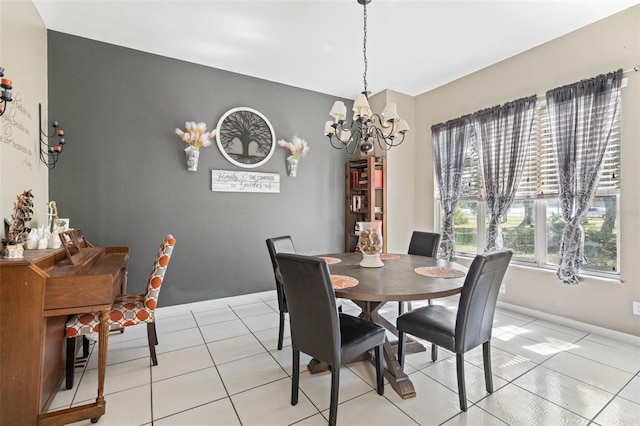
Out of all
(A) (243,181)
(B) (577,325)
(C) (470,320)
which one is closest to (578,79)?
(B) (577,325)

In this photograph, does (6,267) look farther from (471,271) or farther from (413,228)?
(413,228)

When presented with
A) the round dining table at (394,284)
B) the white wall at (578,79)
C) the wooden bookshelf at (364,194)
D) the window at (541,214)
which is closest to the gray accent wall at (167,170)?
the wooden bookshelf at (364,194)

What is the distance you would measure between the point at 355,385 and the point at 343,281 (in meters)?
0.76

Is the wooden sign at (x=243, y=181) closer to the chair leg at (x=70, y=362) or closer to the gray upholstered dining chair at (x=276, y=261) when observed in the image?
the gray upholstered dining chair at (x=276, y=261)

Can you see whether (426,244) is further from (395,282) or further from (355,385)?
(355,385)

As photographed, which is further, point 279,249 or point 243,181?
point 243,181

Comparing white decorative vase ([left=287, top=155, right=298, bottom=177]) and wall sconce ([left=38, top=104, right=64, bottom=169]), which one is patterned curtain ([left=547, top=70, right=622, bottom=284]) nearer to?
white decorative vase ([left=287, top=155, right=298, bottom=177])

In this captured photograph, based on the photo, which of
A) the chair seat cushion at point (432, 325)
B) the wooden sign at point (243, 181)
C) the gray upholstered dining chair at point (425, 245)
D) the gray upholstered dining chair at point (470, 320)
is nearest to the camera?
the gray upholstered dining chair at point (470, 320)

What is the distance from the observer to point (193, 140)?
3.36 m

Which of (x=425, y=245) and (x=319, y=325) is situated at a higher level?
(x=425, y=245)

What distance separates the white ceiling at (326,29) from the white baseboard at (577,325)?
2.87 metres

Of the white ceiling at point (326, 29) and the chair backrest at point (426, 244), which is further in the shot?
the chair backrest at point (426, 244)

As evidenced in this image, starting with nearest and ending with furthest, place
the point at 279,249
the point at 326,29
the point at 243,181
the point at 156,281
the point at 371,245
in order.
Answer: the point at 156,281
the point at 371,245
the point at 279,249
the point at 326,29
the point at 243,181

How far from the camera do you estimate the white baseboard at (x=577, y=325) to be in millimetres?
2599
